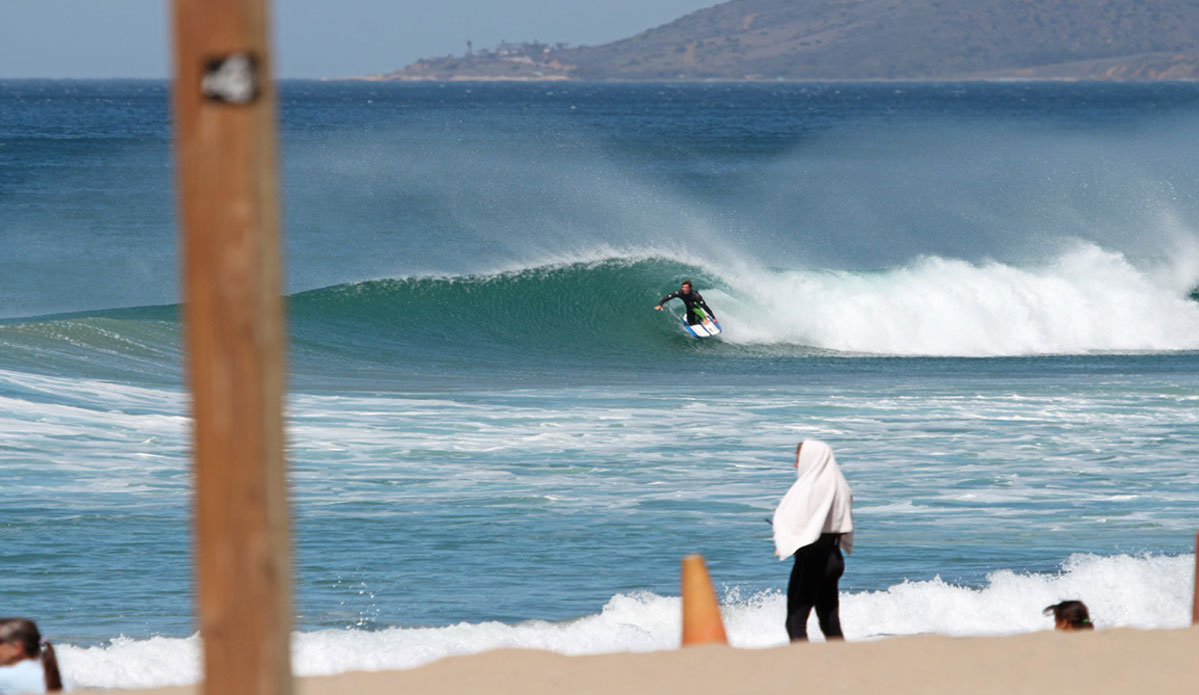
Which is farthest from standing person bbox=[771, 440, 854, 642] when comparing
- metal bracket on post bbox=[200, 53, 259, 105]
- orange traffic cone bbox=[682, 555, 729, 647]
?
metal bracket on post bbox=[200, 53, 259, 105]

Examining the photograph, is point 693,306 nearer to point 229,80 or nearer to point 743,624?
point 743,624

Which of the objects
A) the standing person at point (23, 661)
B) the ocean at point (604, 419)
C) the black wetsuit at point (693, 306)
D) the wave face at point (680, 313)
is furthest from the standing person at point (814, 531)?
the black wetsuit at point (693, 306)

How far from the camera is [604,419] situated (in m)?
16.5

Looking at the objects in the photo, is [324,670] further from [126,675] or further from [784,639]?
[784,639]

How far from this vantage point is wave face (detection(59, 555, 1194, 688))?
843cm

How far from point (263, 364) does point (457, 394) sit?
15.7 m

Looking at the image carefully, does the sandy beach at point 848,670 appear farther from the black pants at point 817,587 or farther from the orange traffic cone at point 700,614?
the black pants at point 817,587

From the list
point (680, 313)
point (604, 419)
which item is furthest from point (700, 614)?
point (680, 313)

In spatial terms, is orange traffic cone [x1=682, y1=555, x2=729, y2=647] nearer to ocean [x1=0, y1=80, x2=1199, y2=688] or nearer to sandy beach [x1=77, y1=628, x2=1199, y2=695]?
sandy beach [x1=77, y1=628, x2=1199, y2=695]

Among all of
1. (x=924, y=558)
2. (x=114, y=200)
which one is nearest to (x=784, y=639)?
(x=924, y=558)

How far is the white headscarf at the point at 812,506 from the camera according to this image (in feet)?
24.1

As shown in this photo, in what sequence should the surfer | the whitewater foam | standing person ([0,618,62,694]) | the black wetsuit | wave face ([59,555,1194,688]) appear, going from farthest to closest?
the whitewater foam
the black wetsuit
the surfer
wave face ([59,555,1194,688])
standing person ([0,618,62,694])

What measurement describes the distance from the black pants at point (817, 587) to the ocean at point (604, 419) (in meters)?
1.49

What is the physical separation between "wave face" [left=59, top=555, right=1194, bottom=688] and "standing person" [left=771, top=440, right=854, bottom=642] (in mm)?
701
